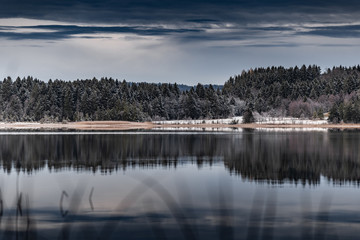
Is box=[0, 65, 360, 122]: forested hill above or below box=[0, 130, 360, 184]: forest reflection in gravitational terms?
above

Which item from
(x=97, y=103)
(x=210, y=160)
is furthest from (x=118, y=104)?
(x=210, y=160)

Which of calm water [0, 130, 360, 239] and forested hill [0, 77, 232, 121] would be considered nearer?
calm water [0, 130, 360, 239]

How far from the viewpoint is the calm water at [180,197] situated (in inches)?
691

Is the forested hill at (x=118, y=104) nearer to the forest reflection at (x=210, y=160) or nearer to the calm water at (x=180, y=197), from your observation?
the forest reflection at (x=210, y=160)

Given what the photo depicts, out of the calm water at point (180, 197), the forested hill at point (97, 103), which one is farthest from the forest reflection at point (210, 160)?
the forested hill at point (97, 103)

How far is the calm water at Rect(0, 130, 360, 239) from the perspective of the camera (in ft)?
57.6

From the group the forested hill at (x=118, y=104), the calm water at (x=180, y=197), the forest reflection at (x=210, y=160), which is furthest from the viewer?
the forested hill at (x=118, y=104)

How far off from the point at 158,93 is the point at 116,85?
16.5 meters

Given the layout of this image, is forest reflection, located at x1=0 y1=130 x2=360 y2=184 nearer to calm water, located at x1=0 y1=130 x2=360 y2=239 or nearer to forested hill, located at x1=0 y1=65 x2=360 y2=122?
calm water, located at x1=0 y1=130 x2=360 y2=239

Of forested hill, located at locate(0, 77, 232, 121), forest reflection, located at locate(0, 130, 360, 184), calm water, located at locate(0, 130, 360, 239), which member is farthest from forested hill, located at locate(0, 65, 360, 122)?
calm water, located at locate(0, 130, 360, 239)

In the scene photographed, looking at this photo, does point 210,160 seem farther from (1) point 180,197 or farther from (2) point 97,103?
(2) point 97,103

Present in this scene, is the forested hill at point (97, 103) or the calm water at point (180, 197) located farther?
the forested hill at point (97, 103)

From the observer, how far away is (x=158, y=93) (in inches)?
7589

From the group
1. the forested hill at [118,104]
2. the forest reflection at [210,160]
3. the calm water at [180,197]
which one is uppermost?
the forested hill at [118,104]
